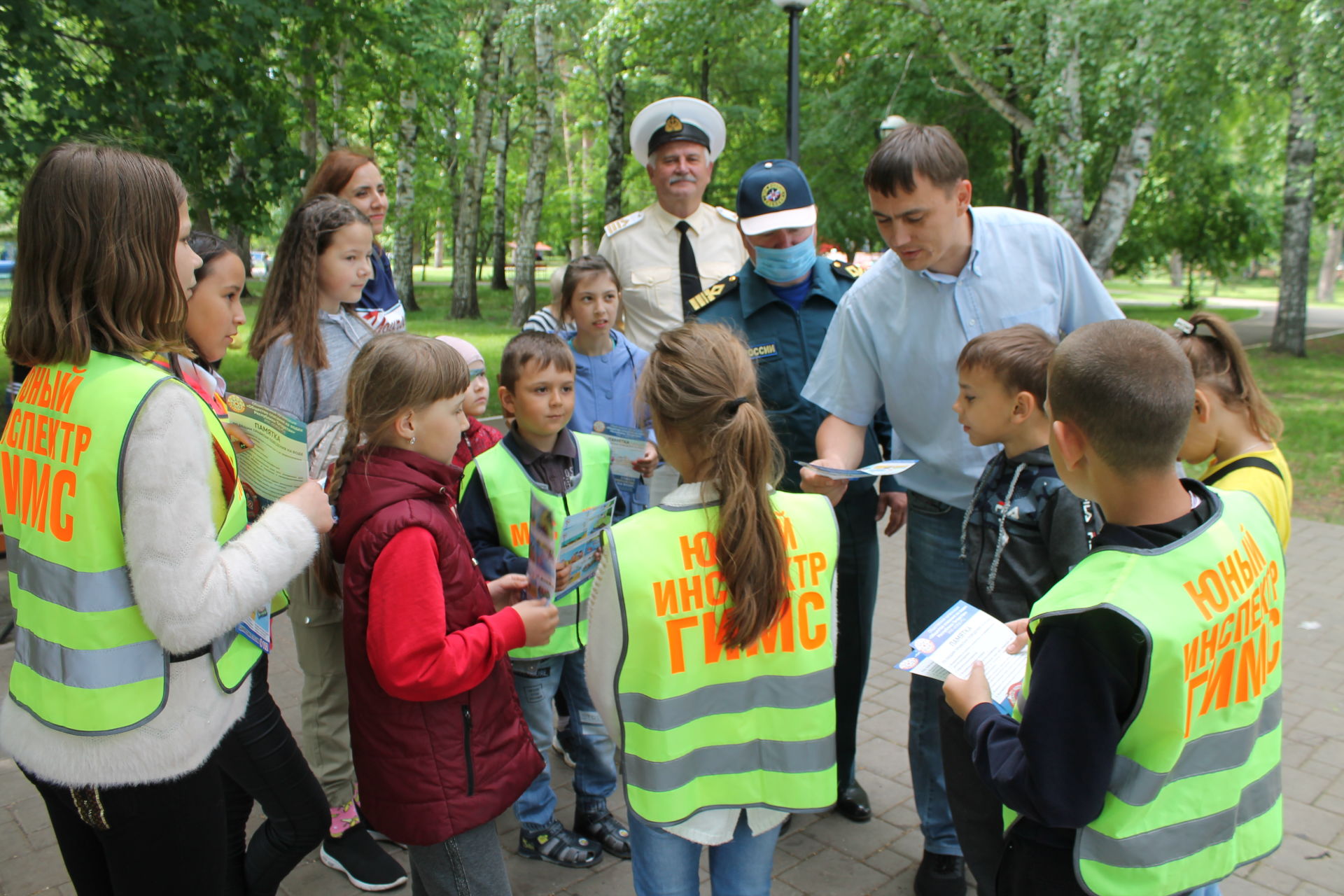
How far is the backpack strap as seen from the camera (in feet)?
7.99

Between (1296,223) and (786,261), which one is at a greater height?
(1296,223)

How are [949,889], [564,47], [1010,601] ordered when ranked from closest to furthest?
[1010,601] → [949,889] → [564,47]

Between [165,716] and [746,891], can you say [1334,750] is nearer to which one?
[746,891]

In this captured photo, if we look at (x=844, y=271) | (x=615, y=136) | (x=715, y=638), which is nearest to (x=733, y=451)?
(x=715, y=638)

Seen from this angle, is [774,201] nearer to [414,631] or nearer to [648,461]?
[648,461]

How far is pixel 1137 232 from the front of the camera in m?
27.5

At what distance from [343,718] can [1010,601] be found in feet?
6.81

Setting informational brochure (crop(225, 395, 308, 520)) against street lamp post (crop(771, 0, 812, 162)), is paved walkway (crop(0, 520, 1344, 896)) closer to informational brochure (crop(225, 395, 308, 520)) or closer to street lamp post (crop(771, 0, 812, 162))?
informational brochure (crop(225, 395, 308, 520))

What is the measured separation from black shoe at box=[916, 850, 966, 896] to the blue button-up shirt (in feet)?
3.63

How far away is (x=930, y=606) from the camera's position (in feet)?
9.32

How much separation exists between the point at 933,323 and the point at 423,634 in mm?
1697

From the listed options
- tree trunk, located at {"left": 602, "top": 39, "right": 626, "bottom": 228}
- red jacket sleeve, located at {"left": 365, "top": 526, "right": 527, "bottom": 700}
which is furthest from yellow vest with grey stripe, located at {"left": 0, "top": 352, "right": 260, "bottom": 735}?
tree trunk, located at {"left": 602, "top": 39, "right": 626, "bottom": 228}

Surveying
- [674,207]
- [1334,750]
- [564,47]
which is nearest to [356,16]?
[674,207]

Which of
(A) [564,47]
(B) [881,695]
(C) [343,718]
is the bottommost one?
(B) [881,695]
